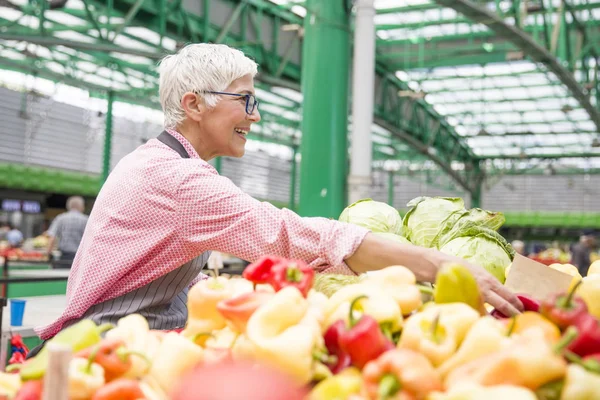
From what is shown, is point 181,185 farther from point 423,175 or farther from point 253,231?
point 423,175

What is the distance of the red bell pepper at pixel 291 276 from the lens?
127 centimetres

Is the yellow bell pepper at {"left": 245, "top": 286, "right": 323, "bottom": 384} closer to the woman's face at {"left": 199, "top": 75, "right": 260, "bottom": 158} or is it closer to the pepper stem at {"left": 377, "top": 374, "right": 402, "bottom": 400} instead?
the pepper stem at {"left": 377, "top": 374, "right": 402, "bottom": 400}

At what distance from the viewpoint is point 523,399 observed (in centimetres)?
87

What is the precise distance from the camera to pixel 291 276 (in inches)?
50.3

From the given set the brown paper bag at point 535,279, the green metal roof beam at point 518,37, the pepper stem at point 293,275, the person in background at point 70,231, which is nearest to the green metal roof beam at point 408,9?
the green metal roof beam at point 518,37

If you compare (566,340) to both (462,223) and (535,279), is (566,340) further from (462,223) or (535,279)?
(462,223)

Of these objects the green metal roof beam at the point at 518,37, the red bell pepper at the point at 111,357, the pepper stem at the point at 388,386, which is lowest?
the red bell pepper at the point at 111,357

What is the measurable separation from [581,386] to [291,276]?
1.80 feet

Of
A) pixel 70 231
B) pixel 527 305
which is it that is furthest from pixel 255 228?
pixel 70 231

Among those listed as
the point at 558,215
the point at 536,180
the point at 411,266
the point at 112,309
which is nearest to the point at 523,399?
the point at 411,266

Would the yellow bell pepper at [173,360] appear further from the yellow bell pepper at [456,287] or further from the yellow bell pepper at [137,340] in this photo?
the yellow bell pepper at [456,287]

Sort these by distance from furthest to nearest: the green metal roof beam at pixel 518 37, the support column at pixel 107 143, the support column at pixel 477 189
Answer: the support column at pixel 477 189 < the support column at pixel 107 143 < the green metal roof beam at pixel 518 37

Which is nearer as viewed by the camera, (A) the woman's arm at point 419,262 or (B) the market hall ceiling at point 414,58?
(A) the woman's arm at point 419,262

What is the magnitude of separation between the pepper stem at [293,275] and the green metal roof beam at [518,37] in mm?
6942
